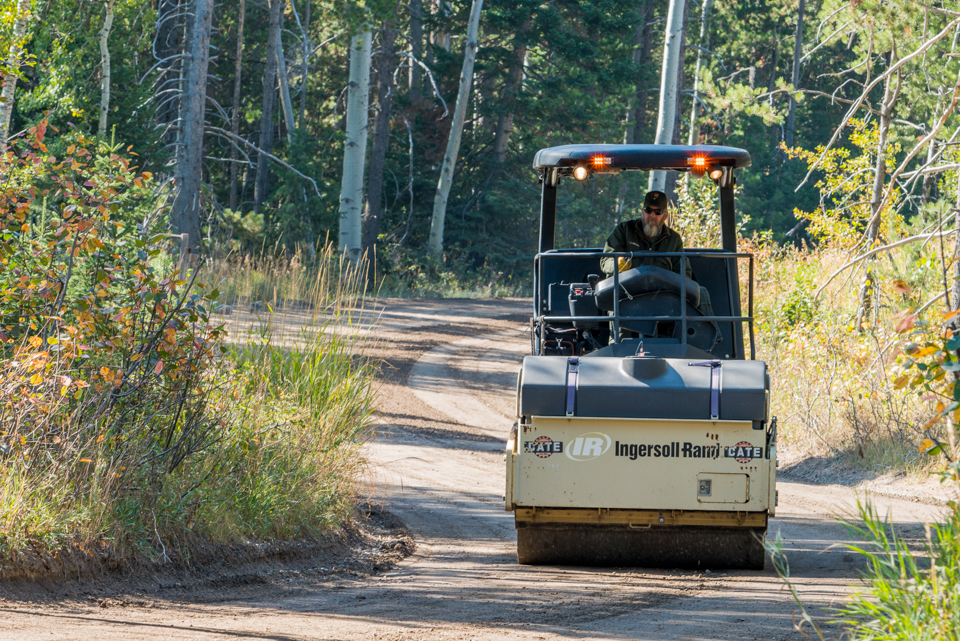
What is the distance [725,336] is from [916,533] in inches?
80.8

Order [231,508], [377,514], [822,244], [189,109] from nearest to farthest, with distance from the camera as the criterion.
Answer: [231,508]
[377,514]
[822,244]
[189,109]

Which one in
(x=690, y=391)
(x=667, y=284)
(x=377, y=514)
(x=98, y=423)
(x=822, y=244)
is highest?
(x=822, y=244)

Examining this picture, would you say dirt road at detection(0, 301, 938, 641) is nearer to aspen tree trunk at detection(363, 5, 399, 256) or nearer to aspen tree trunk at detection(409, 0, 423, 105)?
aspen tree trunk at detection(363, 5, 399, 256)

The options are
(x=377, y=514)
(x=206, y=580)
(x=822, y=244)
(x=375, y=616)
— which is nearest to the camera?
(x=375, y=616)

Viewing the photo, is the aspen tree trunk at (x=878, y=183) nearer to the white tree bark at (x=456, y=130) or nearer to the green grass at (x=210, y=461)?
the green grass at (x=210, y=461)

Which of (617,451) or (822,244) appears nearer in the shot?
(617,451)

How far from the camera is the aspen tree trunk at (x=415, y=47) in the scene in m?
34.1

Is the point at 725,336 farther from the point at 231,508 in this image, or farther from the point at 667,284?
the point at 231,508

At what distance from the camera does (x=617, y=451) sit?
18.9 ft

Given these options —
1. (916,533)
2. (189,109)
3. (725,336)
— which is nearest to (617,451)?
(725,336)

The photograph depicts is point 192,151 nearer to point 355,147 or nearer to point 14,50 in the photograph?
point 14,50

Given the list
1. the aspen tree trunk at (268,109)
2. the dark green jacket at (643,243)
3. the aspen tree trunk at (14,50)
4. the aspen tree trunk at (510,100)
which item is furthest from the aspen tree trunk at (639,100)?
the dark green jacket at (643,243)

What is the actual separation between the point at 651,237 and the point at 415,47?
28991 mm

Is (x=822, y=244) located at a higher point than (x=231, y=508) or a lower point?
higher
